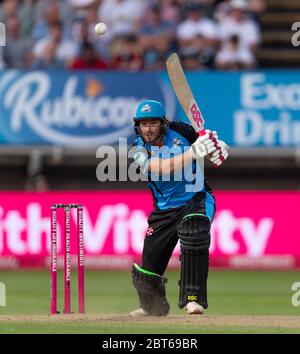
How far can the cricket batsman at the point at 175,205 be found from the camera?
8469 mm

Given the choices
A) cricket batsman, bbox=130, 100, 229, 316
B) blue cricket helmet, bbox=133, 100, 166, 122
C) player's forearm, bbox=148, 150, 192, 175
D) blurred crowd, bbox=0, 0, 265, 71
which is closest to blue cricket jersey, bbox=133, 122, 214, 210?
cricket batsman, bbox=130, 100, 229, 316

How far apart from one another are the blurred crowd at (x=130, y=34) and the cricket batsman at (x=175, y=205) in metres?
7.38

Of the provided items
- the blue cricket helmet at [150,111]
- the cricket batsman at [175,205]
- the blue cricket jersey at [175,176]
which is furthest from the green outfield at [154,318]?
the blue cricket helmet at [150,111]

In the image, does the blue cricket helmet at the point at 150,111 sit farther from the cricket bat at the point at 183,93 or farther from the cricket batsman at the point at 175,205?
the cricket bat at the point at 183,93

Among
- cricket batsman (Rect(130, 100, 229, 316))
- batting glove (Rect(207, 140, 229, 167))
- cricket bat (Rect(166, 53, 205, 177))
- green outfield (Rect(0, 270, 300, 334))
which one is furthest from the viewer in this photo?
cricket bat (Rect(166, 53, 205, 177))

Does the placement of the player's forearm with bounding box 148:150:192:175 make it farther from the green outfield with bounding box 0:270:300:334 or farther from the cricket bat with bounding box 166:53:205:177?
the green outfield with bounding box 0:270:300:334

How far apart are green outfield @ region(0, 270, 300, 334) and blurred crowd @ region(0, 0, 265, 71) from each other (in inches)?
129

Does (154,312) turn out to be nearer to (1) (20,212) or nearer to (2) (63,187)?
(1) (20,212)

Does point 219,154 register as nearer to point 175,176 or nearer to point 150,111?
point 175,176

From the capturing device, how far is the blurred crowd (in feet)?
53.1

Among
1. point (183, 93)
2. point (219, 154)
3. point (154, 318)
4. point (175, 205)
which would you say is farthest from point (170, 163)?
point (154, 318)

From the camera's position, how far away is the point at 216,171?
54.9 ft

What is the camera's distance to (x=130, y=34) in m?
16.4

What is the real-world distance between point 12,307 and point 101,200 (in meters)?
4.59
